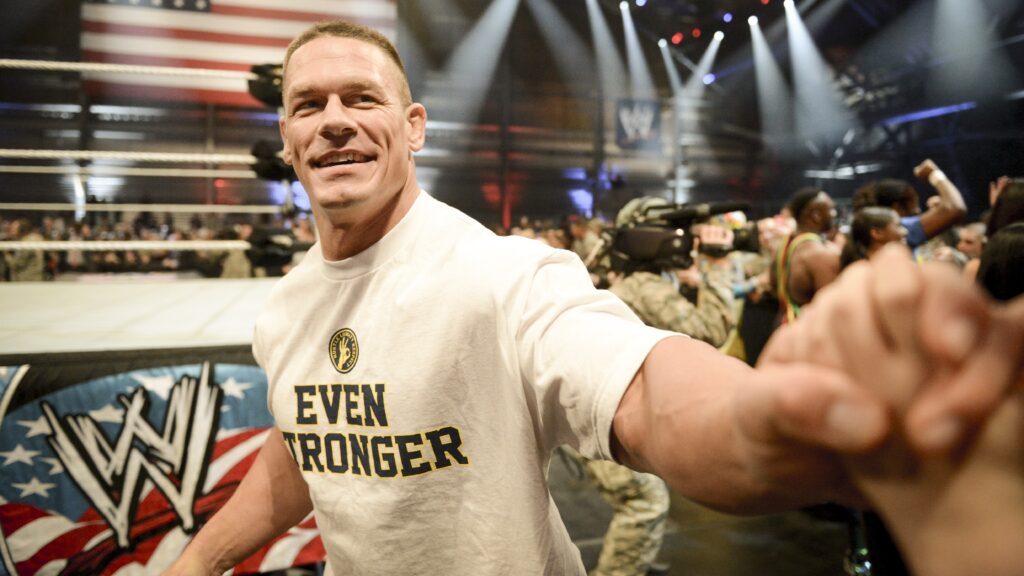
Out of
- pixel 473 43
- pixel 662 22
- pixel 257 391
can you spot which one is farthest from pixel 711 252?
pixel 473 43

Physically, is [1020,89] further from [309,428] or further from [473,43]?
[309,428]

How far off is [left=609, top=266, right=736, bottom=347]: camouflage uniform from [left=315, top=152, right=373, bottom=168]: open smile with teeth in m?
1.71

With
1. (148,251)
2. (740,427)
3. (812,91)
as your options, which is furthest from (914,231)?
(812,91)

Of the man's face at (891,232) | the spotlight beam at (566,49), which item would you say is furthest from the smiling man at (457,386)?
the spotlight beam at (566,49)

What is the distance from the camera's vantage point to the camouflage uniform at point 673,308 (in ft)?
8.66

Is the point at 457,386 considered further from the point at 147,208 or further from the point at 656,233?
the point at 147,208

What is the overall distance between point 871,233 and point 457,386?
2950mm

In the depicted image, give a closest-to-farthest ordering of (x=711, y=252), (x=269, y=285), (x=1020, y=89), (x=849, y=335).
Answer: (x=849, y=335) < (x=711, y=252) < (x=269, y=285) < (x=1020, y=89)

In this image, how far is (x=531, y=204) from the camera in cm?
1520

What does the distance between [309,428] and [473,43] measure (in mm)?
15085

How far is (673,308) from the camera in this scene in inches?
104

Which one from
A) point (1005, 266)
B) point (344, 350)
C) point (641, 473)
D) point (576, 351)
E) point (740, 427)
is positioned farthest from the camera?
point (641, 473)

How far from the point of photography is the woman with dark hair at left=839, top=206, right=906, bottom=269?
Answer: 295 centimetres

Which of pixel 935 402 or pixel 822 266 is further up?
pixel 935 402
